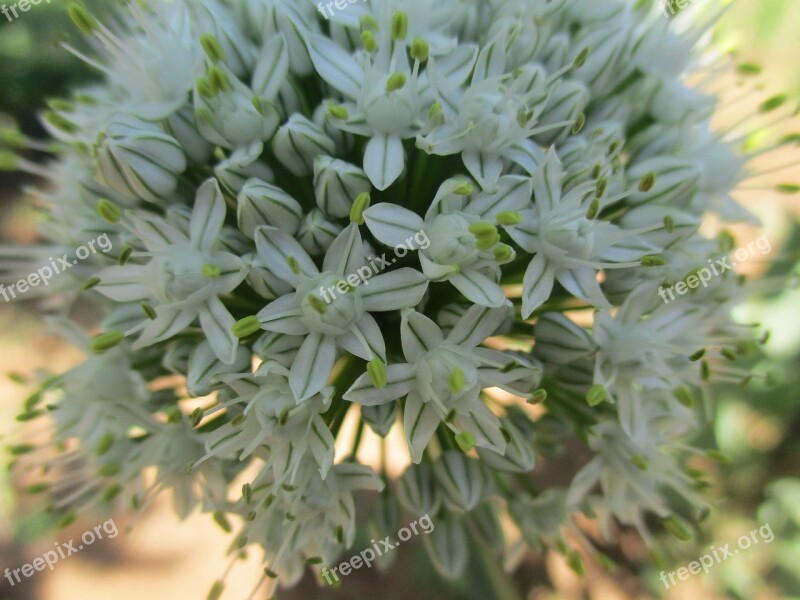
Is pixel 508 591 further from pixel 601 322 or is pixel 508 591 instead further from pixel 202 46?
pixel 202 46

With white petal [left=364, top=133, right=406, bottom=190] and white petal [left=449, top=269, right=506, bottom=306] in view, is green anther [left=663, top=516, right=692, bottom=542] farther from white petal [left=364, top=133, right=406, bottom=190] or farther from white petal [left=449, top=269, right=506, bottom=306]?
white petal [left=364, top=133, right=406, bottom=190]

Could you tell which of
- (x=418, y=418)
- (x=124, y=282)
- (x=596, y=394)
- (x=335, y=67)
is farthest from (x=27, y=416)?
(x=596, y=394)

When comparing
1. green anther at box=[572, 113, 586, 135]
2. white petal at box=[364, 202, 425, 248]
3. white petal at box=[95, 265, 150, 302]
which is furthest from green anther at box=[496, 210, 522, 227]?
white petal at box=[95, 265, 150, 302]

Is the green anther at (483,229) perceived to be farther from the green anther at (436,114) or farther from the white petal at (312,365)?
the white petal at (312,365)

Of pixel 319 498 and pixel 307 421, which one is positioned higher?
pixel 307 421

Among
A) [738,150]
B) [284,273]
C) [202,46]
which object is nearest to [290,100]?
[202,46]

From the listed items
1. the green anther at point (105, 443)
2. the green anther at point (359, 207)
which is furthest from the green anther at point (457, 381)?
the green anther at point (105, 443)

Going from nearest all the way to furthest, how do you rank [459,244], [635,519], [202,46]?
[459,244] → [202,46] → [635,519]
